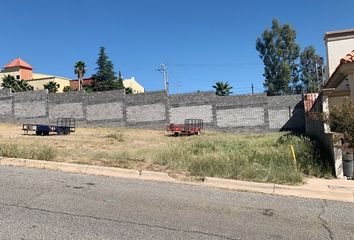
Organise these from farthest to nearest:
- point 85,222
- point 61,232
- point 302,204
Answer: point 302,204 < point 85,222 < point 61,232

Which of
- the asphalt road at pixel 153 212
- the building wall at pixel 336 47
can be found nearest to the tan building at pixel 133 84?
the building wall at pixel 336 47

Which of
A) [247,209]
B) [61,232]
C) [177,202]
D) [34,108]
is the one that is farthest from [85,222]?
[34,108]

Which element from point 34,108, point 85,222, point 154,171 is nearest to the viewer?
point 85,222

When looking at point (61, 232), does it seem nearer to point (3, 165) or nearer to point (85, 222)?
point (85, 222)

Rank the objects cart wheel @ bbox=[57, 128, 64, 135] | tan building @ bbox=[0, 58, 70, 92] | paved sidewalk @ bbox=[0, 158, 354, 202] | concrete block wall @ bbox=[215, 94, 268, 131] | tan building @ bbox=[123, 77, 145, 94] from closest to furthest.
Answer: paved sidewalk @ bbox=[0, 158, 354, 202] < cart wheel @ bbox=[57, 128, 64, 135] < concrete block wall @ bbox=[215, 94, 268, 131] < tan building @ bbox=[0, 58, 70, 92] < tan building @ bbox=[123, 77, 145, 94]

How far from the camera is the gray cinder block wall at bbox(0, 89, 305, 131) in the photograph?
38.1 meters

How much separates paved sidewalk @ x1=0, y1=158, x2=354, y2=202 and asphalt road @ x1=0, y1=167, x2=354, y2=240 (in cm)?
43

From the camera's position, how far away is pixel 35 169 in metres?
10.0

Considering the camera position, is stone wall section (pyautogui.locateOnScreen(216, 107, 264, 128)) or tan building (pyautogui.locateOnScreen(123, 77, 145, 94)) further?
tan building (pyautogui.locateOnScreen(123, 77, 145, 94))

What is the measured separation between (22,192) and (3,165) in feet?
10.5

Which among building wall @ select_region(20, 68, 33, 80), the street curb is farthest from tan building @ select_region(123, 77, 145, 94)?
the street curb

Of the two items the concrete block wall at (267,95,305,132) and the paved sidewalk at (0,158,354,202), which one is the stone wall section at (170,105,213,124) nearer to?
the concrete block wall at (267,95,305,132)

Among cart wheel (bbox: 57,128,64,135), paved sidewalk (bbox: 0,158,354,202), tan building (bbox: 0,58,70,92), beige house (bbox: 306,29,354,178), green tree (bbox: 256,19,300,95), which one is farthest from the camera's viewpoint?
tan building (bbox: 0,58,70,92)

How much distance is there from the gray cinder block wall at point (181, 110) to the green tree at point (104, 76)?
112 feet
